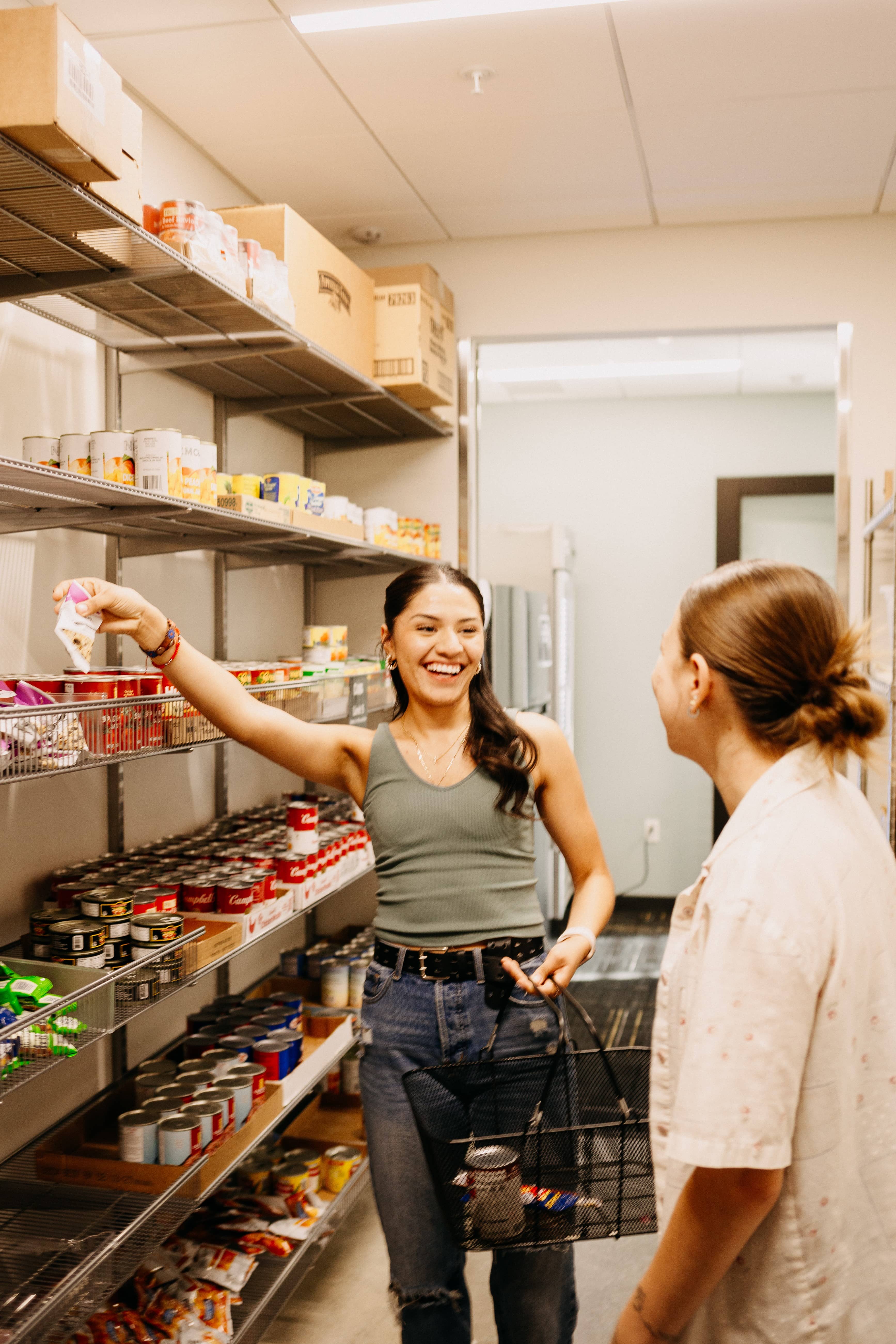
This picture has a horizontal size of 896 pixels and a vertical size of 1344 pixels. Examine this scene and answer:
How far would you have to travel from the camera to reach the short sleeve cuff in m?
0.87

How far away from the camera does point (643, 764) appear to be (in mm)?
6406

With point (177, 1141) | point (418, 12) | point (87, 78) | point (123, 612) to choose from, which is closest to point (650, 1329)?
point (123, 612)

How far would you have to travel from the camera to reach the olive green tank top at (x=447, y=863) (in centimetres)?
175

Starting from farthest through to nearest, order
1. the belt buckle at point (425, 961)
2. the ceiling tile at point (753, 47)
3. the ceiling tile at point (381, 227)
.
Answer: the ceiling tile at point (381, 227)
the ceiling tile at point (753, 47)
the belt buckle at point (425, 961)

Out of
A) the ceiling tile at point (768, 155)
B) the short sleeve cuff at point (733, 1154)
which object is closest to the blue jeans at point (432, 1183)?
the short sleeve cuff at point (733, 1154)

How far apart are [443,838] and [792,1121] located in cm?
94

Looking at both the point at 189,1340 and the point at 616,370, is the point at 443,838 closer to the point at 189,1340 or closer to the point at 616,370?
the point at 189,1340

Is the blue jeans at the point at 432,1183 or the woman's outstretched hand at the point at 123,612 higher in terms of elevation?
the woman's outstretched hand at the point at 123,612

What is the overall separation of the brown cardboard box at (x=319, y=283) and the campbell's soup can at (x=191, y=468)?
2.55 ft

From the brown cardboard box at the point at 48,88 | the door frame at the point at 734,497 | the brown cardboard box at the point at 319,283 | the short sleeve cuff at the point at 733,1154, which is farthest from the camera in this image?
the door frame at the point at 734,497

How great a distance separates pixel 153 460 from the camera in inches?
78.0

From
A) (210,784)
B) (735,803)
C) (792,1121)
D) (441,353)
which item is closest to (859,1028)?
(792,1121)

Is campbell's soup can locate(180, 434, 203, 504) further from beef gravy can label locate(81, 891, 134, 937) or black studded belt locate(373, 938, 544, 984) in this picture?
black studded belt locate(373, 938, 544, 984)

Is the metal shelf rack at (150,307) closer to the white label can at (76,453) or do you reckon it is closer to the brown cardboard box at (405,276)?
the white label can at (76,453)
